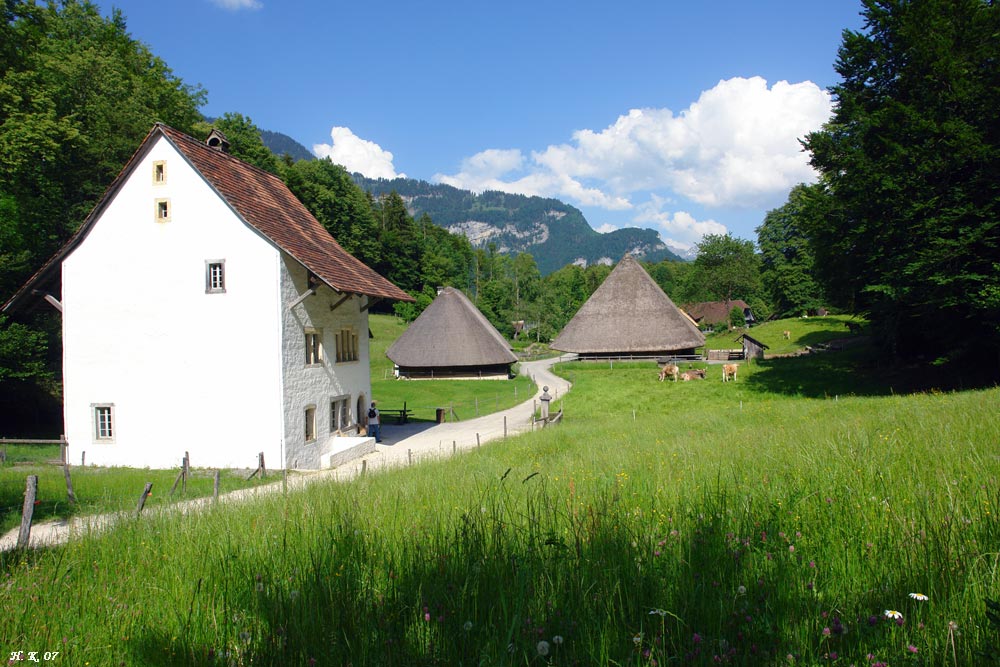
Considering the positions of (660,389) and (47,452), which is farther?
(660,389)

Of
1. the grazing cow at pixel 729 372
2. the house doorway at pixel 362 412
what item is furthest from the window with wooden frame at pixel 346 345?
the grazing cow at pixel 729 372

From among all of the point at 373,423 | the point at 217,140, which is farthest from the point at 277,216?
the point at 373,423

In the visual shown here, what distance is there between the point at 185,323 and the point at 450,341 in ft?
92.5

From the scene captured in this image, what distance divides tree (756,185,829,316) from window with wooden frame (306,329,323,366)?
56.2 meters

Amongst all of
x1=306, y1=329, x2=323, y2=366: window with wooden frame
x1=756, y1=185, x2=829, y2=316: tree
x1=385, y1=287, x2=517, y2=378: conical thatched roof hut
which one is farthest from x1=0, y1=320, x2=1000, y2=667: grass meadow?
x1=756, y1=185, x2=829, y2=316: tree

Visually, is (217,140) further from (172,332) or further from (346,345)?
(346,345)

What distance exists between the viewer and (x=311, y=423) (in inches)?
806

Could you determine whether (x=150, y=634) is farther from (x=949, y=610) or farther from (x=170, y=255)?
(x=170, y=255)

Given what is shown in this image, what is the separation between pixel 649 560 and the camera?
3.30 metres

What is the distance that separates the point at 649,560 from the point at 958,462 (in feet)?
11.3

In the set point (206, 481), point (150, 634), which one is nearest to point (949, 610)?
Result: point (150, 634)

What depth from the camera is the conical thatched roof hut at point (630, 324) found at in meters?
45.2

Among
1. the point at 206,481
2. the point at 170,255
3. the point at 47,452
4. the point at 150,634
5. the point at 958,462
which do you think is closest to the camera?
the point at 150,634

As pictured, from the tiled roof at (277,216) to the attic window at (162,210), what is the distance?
177 centimetres
